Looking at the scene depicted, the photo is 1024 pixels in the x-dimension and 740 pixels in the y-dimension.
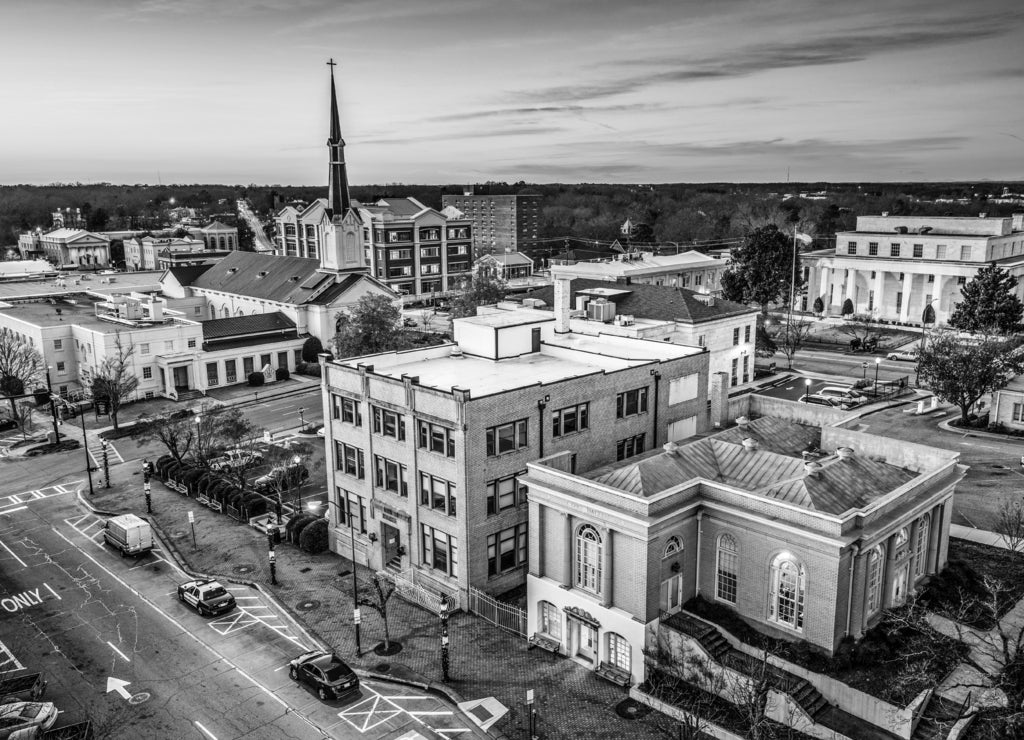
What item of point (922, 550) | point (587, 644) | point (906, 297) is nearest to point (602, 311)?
point (922, 550)

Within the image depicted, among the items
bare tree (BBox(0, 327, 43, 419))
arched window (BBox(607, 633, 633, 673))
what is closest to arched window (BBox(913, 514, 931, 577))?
arched window (BBox(607, 633, 633, 673))

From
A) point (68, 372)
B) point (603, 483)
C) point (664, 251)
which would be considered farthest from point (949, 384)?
point (664, 251)

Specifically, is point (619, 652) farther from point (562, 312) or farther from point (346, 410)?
point (562, 312)

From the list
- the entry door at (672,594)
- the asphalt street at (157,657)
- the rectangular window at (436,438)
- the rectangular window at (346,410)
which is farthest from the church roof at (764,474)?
the rectangular window at (346,410)

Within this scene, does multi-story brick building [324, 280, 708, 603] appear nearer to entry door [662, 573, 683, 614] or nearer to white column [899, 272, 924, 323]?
entry door [662, 573, 683, 614]

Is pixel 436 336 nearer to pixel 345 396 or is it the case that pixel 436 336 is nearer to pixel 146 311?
pixel 146 311

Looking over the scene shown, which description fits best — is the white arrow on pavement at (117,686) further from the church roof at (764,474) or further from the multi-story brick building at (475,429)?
the church roof at (764,474)
